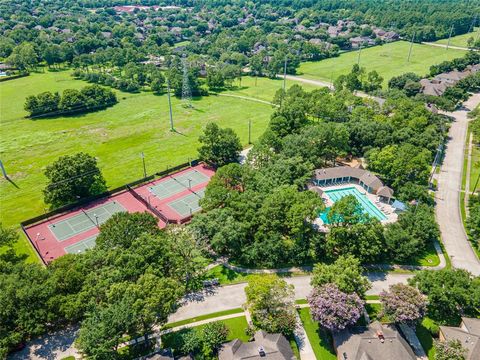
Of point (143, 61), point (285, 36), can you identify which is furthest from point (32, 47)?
point (285, 36)

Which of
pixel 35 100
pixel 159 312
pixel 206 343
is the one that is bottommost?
pixel 206 343

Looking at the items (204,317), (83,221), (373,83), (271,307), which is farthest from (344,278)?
(373,83)

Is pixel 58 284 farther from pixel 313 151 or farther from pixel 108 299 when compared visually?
pixel 313 151

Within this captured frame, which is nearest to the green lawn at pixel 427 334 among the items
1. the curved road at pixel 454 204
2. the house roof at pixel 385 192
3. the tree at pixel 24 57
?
the curved road at pixel 454 204

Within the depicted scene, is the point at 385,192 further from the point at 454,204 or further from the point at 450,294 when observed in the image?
the point at 450,294

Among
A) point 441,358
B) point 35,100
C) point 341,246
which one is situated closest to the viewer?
point 441,358

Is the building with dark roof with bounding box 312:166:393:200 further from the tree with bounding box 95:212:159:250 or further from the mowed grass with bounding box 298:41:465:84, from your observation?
the mowed grass with bounding box 298:41:465:84
